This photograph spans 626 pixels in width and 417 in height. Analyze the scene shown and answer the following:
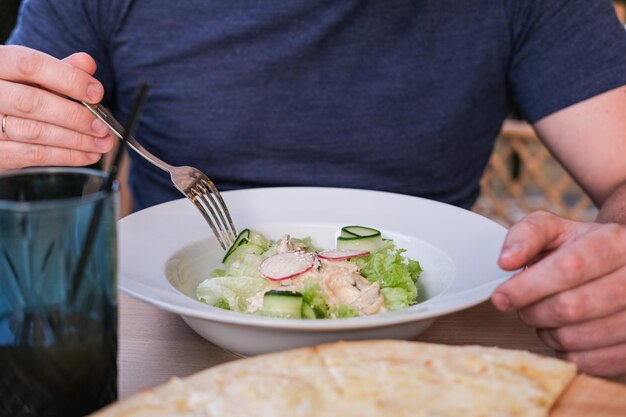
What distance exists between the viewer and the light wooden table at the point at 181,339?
2.65 feet

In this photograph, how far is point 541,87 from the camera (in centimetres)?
157

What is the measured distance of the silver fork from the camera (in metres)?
1.08

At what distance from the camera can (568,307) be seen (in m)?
0.77

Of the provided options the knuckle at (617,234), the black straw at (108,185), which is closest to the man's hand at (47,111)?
the black straw at (108,185)

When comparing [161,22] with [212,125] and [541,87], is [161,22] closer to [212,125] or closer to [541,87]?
[212,125]

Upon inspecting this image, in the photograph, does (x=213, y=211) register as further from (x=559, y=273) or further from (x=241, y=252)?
(x=559, y=273)

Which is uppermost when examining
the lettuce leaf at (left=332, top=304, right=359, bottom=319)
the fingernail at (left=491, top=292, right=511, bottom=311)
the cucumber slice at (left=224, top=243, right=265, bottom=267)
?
the fingernail at (left=491, top=292, right=511, bottom=311)

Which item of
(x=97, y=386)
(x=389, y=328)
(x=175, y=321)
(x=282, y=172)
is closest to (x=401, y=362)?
(x=389, y=328)

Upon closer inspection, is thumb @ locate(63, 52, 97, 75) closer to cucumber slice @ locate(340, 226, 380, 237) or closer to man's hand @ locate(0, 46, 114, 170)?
man's hand @ locate(0, 46, 114, 170)

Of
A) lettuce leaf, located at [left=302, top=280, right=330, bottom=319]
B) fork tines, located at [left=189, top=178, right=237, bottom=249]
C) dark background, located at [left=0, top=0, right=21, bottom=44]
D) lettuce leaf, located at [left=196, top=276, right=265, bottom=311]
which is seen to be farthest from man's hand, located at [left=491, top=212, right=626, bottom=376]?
dark background, located at [left=0, top=0, right=21, bottom=44]

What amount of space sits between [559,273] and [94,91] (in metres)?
0.74

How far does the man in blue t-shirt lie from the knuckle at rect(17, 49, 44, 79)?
520 millimetres

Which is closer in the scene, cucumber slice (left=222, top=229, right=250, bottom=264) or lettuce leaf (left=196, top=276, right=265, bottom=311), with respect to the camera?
lettuce leaf (left=196, top=276, right=265, bottom=311)

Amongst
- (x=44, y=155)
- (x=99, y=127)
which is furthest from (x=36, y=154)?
(x=99, y=127)
